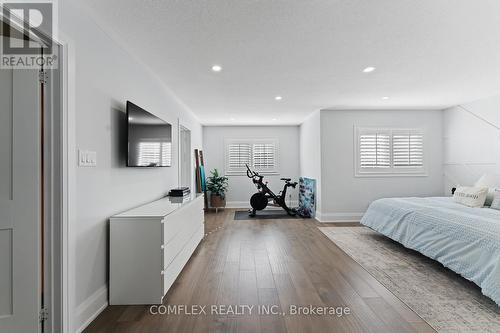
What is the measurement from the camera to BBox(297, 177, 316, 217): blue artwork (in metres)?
6.02

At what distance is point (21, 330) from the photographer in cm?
171

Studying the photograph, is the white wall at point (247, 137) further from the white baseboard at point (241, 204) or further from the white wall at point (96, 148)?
the white wall at point (96, 148)

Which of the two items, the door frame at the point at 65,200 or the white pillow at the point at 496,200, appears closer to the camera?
the door frame at the point at 65,200

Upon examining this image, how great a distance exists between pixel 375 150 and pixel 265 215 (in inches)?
116

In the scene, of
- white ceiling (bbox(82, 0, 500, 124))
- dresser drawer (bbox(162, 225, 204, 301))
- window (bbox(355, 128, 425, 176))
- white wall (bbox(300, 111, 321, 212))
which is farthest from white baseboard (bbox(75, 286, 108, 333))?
window (bbox(355, 128, 425, 176))

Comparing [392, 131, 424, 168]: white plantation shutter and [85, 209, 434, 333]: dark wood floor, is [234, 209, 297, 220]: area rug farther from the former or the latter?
[392, 131, 424, 168]: white plantation shutter

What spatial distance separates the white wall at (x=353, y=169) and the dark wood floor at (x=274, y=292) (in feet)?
5.43

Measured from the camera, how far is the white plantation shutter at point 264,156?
7.59m

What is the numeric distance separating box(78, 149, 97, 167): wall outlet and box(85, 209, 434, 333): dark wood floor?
128 centimetres

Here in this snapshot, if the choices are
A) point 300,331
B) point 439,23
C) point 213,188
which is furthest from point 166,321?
point 213,188

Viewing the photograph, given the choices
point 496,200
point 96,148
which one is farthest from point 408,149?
point 96,148

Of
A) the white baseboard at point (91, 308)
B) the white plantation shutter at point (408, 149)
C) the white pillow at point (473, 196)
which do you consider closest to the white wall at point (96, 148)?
the white baseboard at point (91, 308)

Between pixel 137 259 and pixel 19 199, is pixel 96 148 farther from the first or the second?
pixel 137 259

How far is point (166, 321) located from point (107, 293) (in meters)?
0.68
